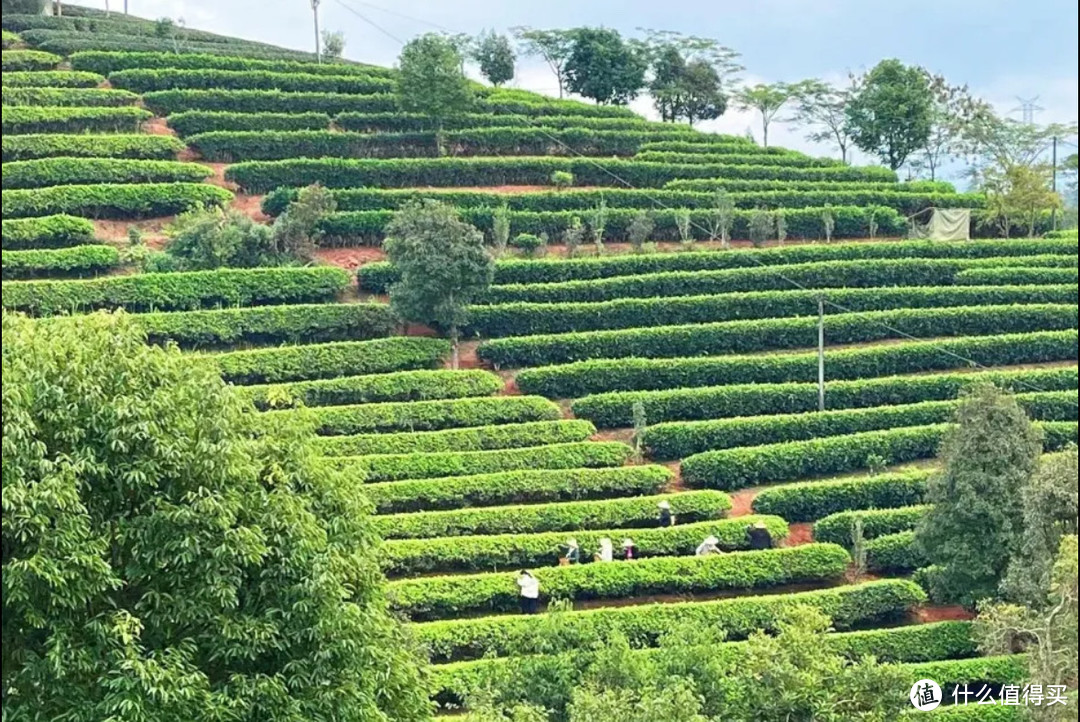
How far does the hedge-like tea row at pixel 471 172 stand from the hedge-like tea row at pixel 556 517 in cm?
1933

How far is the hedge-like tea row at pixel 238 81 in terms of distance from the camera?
1896 inches

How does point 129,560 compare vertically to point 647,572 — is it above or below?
above

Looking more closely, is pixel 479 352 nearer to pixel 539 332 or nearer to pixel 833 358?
pixel 539 332

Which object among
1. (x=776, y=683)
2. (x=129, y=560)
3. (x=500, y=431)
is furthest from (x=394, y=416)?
(x=129, y=560)

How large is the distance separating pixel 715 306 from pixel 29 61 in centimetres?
2578

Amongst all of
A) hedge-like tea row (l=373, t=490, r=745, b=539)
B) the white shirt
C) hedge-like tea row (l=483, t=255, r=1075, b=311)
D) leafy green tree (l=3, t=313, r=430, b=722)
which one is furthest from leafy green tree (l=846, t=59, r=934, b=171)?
leafy green tree (l=3, t=313, r=430, b=722)

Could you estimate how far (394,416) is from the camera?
28.9 metres

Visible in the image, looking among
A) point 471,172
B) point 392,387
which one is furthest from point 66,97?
point 392,387

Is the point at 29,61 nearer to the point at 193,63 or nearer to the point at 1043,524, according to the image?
the point at 193,63

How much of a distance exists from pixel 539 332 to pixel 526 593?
12794mm

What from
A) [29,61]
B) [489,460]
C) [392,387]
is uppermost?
[29,61]

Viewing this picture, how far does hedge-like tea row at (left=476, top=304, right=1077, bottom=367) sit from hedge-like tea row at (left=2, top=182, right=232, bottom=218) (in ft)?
36.1

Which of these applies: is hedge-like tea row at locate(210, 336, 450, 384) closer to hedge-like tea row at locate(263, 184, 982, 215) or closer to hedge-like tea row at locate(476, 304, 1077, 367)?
hedge-like tea row at locate(476, 304, 1077, 367)

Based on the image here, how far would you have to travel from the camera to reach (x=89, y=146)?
4150cm
